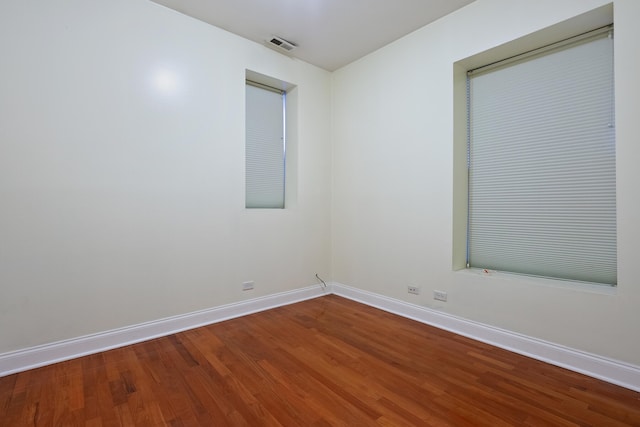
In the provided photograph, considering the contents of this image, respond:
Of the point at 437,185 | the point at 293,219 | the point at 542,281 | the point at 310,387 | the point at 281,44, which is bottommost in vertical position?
the point at 310,387

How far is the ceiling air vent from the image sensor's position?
138 inches

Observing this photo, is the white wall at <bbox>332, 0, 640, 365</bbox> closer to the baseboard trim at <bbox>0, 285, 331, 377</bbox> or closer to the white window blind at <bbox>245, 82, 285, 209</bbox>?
the white window blind at <bbox>245, 82, 285, 209</bbox>

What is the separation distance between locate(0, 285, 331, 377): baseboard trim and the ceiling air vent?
3.01 metres

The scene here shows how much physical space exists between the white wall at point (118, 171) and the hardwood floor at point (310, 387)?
1.71 ft

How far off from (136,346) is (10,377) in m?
0.79

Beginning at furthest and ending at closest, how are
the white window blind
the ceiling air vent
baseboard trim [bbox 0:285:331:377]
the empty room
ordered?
the white window blind
the ceiling air vent
baseboard trim [bbox 0:285:331:377]
the empty room

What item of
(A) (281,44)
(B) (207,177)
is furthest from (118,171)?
(A) (281,44)

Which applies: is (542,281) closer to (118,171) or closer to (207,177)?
(207,177)

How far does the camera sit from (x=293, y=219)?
4004 mm

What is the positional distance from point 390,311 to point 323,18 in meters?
3.29

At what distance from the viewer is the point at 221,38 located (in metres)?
3.32

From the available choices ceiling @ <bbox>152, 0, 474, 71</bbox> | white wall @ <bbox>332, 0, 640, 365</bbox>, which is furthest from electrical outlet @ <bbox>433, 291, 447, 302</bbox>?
ceiling @ <bbox>152, 0, 474, 71</bbox>

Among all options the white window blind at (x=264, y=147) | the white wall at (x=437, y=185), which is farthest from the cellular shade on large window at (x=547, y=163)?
the white window blind at (x=264, y=147)

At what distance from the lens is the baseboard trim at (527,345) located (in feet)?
6.94
